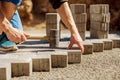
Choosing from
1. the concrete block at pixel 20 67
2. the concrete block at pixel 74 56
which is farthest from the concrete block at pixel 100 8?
the concrete block at pixel 20 67

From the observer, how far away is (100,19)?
492 centimetres

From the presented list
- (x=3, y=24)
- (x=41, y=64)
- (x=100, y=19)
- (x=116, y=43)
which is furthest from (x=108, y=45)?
(x=3, y=24)

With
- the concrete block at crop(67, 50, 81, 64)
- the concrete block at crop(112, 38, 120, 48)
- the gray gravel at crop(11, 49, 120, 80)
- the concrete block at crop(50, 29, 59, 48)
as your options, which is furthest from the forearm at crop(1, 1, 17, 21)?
the concrete block at crop(112, 38, 120, 48)

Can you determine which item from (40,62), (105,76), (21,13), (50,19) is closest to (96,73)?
(105,76)

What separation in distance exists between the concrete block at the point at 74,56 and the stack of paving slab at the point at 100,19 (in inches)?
45.7

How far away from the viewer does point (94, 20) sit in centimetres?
505

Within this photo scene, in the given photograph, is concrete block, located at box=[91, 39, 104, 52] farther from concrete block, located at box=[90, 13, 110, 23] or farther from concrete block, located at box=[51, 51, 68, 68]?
concrete block, located at box=[51, 51, 68, 68]

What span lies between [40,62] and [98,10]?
179cm

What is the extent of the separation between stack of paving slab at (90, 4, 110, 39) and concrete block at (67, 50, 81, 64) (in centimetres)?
116

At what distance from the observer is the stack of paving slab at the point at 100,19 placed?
192 inches

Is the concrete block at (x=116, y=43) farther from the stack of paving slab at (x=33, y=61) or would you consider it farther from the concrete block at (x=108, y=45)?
the stack of paving slab at (x=33, y=61)

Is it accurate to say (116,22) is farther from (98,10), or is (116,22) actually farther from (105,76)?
(105,76)

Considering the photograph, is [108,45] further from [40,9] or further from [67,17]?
[40,9]

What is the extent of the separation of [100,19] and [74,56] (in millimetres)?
1253
